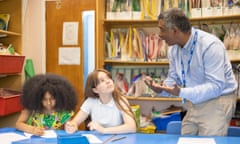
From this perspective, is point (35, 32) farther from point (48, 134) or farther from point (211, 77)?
point (211, 77)

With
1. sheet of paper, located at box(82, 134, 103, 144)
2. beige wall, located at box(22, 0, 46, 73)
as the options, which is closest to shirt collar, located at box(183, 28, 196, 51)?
sheet of paper, located at box(82, 134, 103, 144)

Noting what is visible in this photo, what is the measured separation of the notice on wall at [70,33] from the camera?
11.0ft

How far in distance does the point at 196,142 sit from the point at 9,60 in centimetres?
212

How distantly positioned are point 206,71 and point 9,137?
46.6 inches

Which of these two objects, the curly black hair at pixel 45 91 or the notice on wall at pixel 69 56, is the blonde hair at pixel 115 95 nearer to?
the curly black hair at pixel 45 91

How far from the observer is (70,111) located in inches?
85.9

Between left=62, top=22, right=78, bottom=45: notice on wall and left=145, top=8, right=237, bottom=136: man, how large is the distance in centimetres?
166

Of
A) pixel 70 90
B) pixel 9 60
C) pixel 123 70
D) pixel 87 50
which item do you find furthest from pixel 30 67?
pixel 70 90

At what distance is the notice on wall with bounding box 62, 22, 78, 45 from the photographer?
335 centimetres

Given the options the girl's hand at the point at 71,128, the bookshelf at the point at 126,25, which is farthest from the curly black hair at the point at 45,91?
the bookshelf at the point at 126,25

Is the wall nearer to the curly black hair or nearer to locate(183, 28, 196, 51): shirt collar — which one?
the curly black hair

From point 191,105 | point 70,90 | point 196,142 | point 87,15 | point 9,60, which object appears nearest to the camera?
point 196,142

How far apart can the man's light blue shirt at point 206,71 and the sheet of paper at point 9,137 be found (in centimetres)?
94

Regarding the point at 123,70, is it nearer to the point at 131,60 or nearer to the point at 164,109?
the point at 131,60
